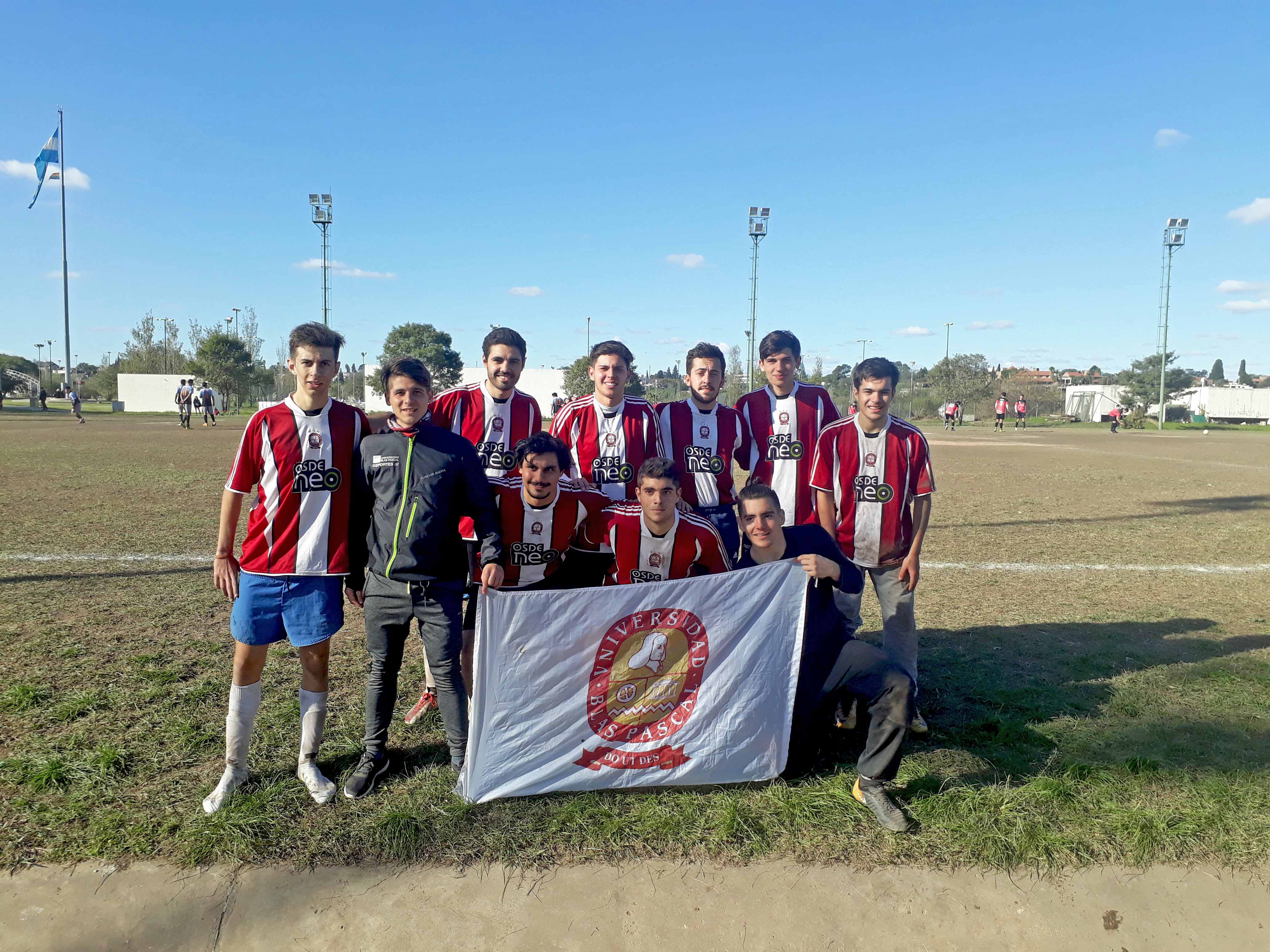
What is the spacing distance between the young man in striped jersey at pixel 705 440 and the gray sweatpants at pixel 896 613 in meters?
0.79

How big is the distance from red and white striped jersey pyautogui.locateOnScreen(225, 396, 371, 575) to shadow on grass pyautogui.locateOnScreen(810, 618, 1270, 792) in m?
2.46

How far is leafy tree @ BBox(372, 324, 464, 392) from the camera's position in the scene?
216ft

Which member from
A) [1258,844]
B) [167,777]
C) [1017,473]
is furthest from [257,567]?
[1017,473]

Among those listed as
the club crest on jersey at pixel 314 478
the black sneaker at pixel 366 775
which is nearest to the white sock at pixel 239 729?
the black sneaker at pixel 366 775

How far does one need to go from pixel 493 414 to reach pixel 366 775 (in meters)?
1.90

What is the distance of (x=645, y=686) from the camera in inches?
131

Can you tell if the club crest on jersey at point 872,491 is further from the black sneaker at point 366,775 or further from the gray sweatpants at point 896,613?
the black sneaker at point 366,775

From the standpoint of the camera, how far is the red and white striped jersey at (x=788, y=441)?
4.76m

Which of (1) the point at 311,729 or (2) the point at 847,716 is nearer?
(1) the point at 311,729

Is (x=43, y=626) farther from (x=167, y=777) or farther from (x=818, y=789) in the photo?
(x=818, y=789)

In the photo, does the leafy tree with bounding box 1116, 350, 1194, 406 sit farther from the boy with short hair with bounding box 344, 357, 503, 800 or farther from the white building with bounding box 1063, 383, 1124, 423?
the boy with short hair with bounding box 344, 357, 503, 800

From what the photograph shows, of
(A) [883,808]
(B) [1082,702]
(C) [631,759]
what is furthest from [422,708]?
(B) [1082,702]

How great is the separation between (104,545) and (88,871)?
21.0 feet

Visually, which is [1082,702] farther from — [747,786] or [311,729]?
[311,729]
